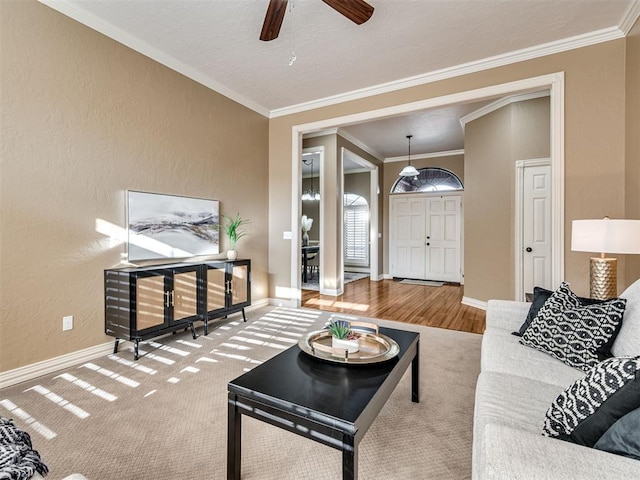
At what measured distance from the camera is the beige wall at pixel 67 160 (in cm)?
235

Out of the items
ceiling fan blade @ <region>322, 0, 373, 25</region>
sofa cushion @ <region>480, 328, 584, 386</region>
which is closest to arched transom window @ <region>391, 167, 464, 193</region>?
ceiling fan blade @ <region>322, 0, 373, 25</region>

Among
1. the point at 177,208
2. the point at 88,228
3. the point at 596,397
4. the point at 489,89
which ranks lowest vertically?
the point at 596,397

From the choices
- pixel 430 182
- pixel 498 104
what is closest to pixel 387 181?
pixel 430 182

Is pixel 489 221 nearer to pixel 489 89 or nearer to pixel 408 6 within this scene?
pixel 489 89

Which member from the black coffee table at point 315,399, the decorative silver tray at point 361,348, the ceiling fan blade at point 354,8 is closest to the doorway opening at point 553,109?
the ceiling fan blade at point 354,8

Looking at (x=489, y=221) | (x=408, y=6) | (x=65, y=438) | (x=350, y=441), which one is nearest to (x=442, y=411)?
(x=350, y=441)

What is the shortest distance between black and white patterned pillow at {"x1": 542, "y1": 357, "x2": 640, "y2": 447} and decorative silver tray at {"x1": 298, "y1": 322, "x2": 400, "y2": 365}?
0.75 metres

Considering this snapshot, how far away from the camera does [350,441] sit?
1140 millimetres

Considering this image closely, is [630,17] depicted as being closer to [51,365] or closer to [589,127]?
[589,127]

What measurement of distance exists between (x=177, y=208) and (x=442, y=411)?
3.12 meters

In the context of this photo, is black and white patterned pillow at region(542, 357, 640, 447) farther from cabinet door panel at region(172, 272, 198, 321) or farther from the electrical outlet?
the electrical outlet

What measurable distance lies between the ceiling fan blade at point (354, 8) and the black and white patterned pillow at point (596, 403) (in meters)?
2.35

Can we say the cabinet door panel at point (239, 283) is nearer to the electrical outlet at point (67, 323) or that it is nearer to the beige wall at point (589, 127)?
the electrical outlet at point (67, 323)

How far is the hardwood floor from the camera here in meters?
4.11
